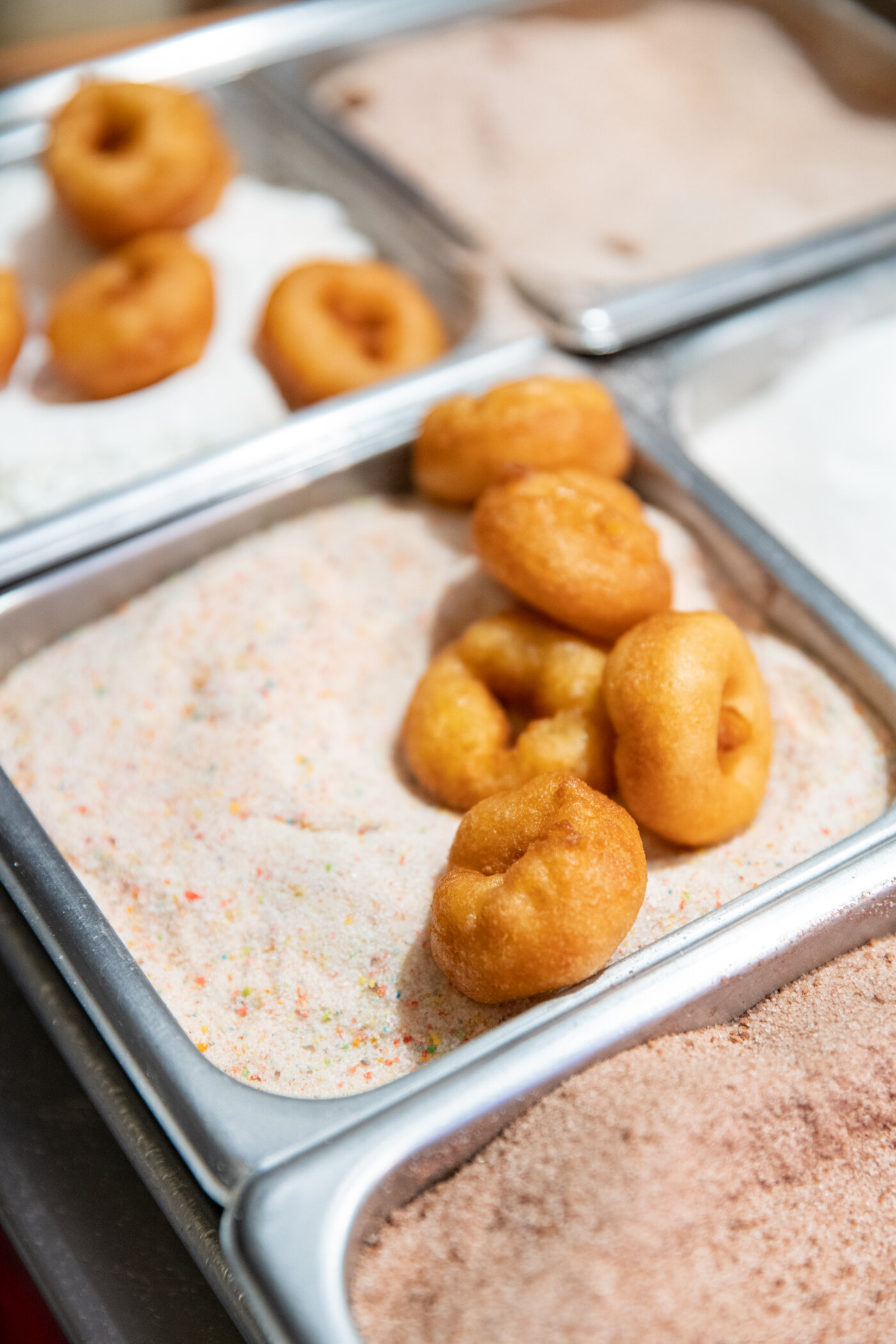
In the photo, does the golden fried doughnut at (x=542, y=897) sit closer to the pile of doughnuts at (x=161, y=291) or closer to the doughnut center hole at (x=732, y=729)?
the doughnut center hole at (x=732, y=729)

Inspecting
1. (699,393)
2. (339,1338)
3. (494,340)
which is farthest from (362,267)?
(339,1338)

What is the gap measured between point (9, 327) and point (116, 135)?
343 millimetres

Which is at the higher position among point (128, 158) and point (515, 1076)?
point (128, 158)

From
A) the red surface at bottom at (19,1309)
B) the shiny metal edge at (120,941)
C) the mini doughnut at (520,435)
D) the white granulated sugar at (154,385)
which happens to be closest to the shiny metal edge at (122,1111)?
the shiny metal edge at (120,941)

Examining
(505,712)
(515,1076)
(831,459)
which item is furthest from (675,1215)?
(831,459)

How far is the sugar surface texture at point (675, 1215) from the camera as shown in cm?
64

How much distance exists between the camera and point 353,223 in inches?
63.1

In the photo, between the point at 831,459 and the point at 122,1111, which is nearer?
the point at 122,1111

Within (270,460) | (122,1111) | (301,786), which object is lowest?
(122,1111)

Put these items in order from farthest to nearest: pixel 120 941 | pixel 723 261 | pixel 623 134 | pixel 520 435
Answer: pixel 623 134, pixel 723 261, pixel 520 435, pixel 120 941

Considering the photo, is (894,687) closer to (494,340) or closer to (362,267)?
(494,340)

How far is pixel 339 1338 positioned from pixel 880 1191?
355 mm

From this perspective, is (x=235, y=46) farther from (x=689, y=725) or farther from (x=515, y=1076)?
(x=515, y=1076)

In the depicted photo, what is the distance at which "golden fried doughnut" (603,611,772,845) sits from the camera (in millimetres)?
835
